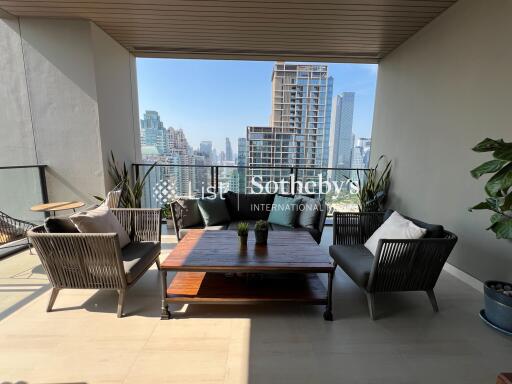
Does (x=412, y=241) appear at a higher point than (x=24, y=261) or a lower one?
higher

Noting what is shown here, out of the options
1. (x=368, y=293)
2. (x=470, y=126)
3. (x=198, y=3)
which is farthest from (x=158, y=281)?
(x=470, y=126)

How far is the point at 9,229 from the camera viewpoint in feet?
9.46

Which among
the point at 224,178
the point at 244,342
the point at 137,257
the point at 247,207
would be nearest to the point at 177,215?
the point at 247,207

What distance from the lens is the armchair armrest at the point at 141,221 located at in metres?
2.80

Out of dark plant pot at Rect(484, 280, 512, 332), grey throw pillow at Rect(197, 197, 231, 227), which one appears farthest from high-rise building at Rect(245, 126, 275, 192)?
dark plant pot at Rect(484, 280, 512, 332)

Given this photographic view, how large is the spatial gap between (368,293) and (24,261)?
3857 mm

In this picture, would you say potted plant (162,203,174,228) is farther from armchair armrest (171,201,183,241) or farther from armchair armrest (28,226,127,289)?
armchair armrest (28,226,127,289)

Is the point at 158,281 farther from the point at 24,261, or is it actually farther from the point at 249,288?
the point at 24,261

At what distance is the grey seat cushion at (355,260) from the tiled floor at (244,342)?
0.29m

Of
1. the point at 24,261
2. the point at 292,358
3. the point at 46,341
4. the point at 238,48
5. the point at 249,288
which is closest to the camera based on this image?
the point at 292,358

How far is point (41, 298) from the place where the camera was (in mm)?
2312

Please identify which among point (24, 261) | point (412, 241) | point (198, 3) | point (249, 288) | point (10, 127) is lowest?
point (24, 261)

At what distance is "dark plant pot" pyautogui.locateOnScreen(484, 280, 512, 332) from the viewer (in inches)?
73.7

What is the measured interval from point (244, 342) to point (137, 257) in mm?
1215
